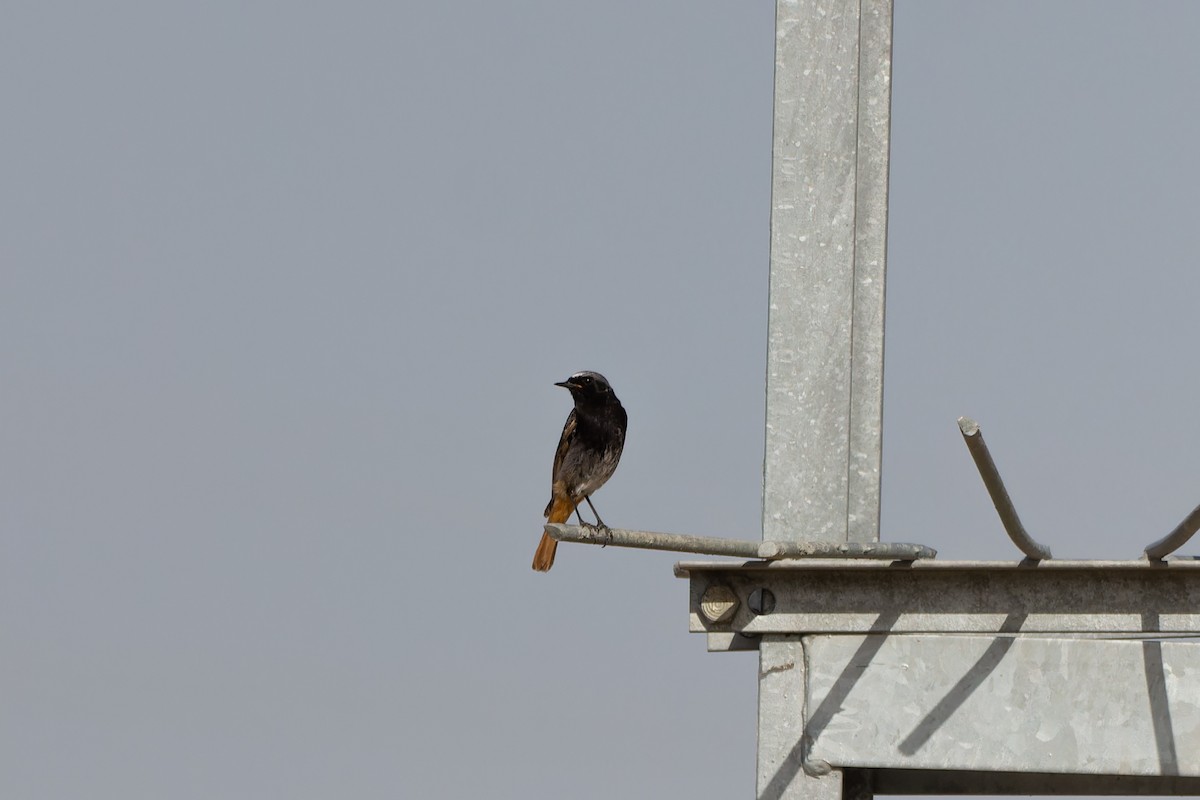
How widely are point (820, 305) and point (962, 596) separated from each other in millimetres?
985

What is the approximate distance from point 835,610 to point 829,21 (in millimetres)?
1857

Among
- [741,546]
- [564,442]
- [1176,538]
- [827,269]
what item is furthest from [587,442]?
[1176,538]

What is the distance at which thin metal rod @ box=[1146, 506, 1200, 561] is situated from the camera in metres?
4.41

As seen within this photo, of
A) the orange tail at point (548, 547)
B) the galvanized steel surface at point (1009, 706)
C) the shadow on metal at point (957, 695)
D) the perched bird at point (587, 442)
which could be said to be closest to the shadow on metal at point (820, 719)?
the galvanized steel surface at point (1009, 706)

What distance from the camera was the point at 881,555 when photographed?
15.5 ft

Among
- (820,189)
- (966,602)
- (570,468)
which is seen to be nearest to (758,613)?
(966,602)

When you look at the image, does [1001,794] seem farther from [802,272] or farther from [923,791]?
[802,272]

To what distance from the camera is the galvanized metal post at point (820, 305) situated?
5.21m

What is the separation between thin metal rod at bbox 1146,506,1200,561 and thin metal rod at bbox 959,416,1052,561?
30 centimetres

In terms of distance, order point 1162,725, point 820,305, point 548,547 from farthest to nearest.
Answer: point 548,547 → point 820,305 → point 1162,725

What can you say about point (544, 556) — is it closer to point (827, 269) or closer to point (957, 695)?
point (827, 269)

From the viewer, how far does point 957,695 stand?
504 centimetres

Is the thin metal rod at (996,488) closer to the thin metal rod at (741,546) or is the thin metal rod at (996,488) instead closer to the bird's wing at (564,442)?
the thin metal rod at (741,546)

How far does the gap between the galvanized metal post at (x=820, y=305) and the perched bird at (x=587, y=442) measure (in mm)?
4014
